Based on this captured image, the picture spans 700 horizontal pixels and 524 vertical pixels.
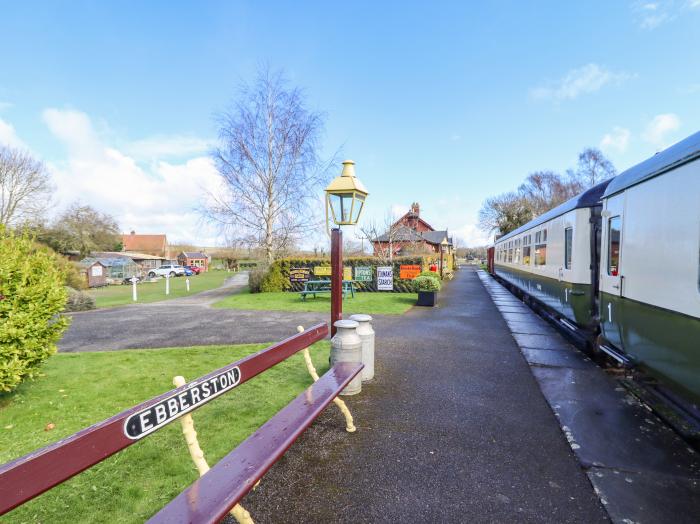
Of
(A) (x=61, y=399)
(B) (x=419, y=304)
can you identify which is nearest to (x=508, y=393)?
(A) (x=61, y=399)

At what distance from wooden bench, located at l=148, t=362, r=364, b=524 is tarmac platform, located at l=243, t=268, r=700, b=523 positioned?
1.59ft

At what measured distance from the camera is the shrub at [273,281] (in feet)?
64.5

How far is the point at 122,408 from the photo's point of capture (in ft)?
14.1

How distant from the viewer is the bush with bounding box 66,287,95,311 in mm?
13534

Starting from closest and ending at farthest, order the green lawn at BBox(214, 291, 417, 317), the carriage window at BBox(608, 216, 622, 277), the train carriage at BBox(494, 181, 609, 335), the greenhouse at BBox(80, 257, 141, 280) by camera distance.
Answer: the carriage window at BBox(608, 216, 622, 277) < the train carriage at BBox(494, 181, 609, 335) < the green lawn at BBox(214, 291, 417, 317) < the greenhouse at BBox(80, 257, 141, 280)

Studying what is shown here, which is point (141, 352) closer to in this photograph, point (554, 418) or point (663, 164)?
point (554, 418)

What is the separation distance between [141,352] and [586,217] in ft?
27.7

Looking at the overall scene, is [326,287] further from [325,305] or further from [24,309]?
[24,309]

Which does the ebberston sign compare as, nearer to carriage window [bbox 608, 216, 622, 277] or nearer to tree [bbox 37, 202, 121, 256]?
carriage window [bbox 608, 216, 622, 277]

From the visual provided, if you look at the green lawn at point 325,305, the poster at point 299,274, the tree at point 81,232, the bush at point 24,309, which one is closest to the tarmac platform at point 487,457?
the bush at point 24,309

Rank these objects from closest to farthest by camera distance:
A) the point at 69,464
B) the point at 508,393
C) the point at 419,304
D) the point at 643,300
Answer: the point at 69,464 → the point at 643,300 → the point at 508,393 → the point at 419,304

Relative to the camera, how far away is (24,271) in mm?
4445

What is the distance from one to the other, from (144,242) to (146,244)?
29.9 inches

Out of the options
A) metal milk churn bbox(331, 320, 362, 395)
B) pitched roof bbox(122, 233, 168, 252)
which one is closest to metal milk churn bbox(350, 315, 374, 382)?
metal milk churn bbox(331, 320, 362, 395)
